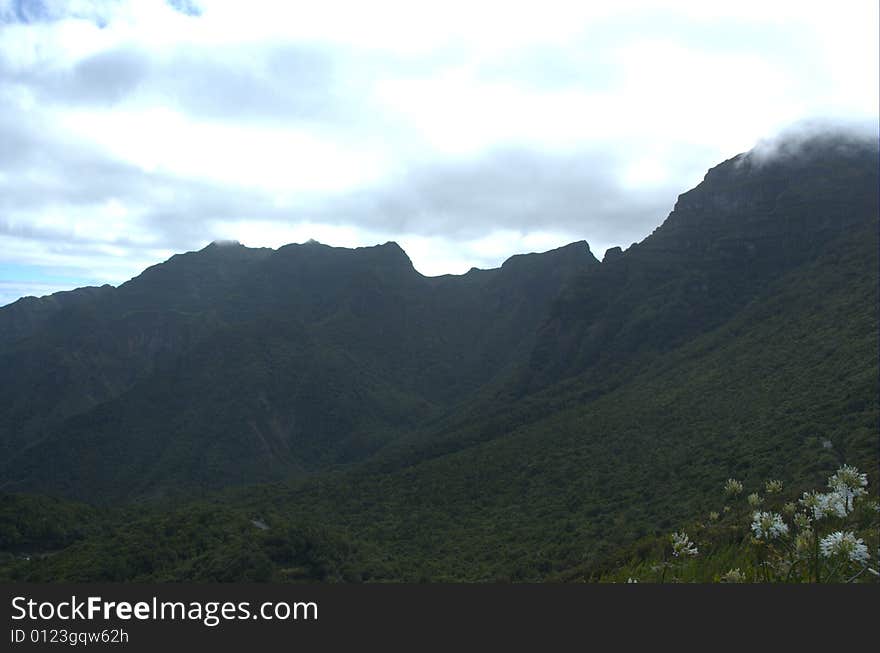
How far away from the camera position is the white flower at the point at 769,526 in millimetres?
4602

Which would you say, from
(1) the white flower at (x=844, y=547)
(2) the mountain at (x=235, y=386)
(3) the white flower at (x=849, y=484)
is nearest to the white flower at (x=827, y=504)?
(3) the white flower at (x=849, y=484)

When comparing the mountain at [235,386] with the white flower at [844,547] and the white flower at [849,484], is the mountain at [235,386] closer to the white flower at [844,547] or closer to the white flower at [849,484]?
the white flower at [849,484]

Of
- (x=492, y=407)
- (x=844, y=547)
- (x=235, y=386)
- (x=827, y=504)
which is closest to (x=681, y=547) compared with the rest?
(x=827, y=504)

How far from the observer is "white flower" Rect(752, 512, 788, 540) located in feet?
15.1

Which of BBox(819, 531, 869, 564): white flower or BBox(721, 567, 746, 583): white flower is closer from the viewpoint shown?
BBox(819, 531, 869, 564): white flower

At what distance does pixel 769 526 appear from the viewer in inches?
182

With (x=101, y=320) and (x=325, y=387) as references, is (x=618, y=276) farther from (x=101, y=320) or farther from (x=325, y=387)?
(x=101, y=320)

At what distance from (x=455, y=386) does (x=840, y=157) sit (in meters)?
99.4

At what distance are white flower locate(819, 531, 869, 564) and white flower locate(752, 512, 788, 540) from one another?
386 millimetres

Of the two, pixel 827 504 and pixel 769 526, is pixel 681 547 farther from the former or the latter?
pixel 827 504

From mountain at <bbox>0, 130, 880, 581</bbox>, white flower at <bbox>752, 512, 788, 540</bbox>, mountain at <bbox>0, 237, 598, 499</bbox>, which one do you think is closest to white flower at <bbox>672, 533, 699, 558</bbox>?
white flower at <bbox>752, 512, 788, 540</bbox>

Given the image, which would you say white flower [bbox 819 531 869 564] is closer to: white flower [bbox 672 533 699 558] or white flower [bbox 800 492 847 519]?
white flower [bbox 800 492 847 519]

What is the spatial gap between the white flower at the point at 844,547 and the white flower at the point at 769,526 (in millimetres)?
386

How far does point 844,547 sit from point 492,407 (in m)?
100
